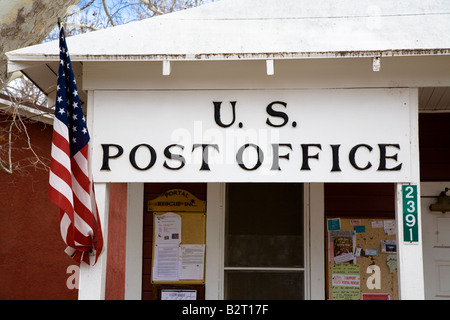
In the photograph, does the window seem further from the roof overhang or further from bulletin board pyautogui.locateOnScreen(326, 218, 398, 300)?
the roof overhang

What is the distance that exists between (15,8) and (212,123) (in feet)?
9.92

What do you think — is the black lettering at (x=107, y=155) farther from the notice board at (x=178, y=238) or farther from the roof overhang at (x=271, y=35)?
the notice board at (x=178, y=238)

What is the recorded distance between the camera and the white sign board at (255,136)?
5309 mm

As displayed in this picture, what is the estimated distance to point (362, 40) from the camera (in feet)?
17.3

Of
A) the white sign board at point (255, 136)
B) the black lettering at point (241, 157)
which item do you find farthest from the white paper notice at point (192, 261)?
the black lettering at point (241, 157)

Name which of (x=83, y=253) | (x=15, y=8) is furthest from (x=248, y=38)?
(x=15, y=8)

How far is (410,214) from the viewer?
5.30m

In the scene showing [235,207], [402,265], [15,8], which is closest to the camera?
[402,265]

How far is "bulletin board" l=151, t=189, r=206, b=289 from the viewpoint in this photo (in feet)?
24.9

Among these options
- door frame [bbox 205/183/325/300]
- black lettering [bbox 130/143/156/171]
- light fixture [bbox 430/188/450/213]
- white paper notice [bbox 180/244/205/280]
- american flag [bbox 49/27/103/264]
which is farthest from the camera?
white paper notice [bbox 180/244/205/280]

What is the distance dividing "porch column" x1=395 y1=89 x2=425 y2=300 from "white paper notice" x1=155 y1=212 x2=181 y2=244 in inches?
128

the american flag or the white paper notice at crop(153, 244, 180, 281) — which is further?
the white paper notice at crop(153, 244, 180, 281)

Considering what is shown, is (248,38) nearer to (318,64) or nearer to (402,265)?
(318,64)

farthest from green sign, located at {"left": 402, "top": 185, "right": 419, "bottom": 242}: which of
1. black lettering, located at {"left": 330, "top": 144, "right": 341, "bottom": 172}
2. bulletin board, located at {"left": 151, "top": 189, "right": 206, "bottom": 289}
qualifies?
bulletin board, located at {"left": 151, "top": 189, "right": 206, "bottom": 289}
